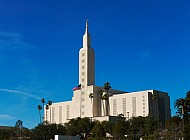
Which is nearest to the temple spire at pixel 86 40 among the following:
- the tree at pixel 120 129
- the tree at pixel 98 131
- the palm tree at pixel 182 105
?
the tree at pixel 98 131

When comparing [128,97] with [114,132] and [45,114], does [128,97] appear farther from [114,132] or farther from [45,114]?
[45,114]

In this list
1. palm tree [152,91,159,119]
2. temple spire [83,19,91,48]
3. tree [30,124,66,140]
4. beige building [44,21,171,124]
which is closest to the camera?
tree [30,124,66,140]

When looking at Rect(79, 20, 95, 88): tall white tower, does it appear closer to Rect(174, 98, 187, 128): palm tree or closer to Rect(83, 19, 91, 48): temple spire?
Rect(83, 19, 91, 48): temple spire

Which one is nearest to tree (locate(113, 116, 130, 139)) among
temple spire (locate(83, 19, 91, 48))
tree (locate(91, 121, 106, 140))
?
tree (locate(91, 121, 106, 140))

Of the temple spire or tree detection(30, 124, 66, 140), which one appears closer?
tree detection(30, 124, 66, 140)

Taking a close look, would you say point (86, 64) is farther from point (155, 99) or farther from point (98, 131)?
point (98, 131)

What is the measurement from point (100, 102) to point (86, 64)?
15604 millimetres

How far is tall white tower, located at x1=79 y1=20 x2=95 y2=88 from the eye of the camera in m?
139

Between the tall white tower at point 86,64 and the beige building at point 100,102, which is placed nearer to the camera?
the beige building at point 100,102

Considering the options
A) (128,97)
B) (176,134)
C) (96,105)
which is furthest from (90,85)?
(176,134)

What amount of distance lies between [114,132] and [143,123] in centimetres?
1352

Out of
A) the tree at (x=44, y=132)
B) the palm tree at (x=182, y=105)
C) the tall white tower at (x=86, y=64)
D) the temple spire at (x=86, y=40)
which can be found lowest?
the tree at (x=44, y=132)

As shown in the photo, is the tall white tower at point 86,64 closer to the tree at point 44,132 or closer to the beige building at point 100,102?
the beige building at point 100,102

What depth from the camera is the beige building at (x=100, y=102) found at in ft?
414
